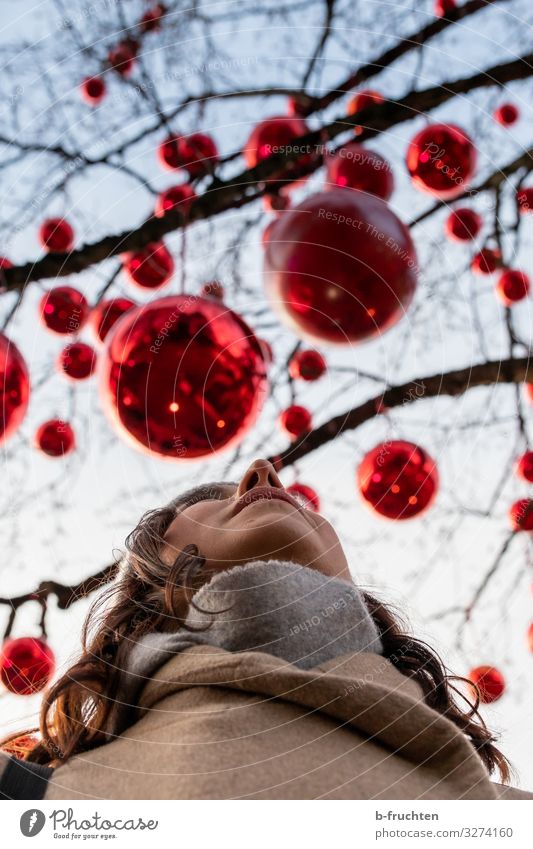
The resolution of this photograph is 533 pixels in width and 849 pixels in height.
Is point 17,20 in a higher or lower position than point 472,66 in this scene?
lower

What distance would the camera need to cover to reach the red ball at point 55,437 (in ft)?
3.99

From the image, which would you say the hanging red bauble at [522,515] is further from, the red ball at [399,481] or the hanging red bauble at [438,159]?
the hanging red bauble at [438,159]

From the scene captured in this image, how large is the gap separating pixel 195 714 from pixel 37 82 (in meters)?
1.05

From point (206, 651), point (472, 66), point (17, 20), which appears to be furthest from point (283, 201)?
point (206, 651)

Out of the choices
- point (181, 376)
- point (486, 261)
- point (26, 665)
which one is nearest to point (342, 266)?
point (181, 376)

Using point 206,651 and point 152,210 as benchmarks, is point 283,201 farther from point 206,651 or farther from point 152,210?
point 206,651

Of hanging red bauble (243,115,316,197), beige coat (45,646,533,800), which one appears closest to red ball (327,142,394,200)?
hanging red bauble (243,115,316,197)

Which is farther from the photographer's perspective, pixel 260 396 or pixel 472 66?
pixel 472 66

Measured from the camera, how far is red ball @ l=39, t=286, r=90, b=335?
1.16 metres

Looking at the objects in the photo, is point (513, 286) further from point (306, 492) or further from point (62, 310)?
point (62, 310)

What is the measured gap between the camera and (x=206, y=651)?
2.40 feet

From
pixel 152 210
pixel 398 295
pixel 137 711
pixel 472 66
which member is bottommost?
pixel 137 711

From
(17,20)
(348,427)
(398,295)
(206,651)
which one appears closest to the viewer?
(206,651)

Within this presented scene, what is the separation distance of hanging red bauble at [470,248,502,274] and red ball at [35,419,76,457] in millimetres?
809
